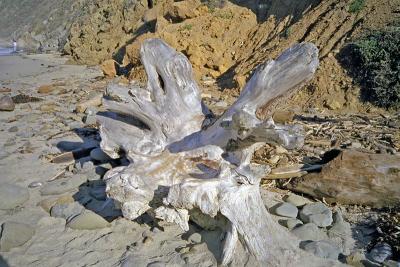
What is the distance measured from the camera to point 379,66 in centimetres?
695

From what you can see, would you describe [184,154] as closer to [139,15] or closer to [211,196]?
[211,196]

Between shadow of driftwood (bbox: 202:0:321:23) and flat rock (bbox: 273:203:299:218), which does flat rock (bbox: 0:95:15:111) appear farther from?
flat rock (bbox: 273:203:299:218)

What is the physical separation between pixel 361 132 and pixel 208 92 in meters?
4.03

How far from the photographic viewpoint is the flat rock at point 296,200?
393 cm

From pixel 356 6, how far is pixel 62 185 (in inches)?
267

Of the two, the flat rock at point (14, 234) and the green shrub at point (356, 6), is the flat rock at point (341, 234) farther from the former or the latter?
the green shrub at point (356, 6)

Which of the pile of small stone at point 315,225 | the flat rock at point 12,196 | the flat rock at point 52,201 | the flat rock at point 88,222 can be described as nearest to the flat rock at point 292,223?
the pile of small stone at point 315,225

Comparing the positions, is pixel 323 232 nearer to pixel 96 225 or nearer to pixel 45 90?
pixel 96 225

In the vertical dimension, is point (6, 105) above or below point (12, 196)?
below

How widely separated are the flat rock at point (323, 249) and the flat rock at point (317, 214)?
12.8 inches

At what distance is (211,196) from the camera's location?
310cm

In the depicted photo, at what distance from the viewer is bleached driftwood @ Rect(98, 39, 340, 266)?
122 inches

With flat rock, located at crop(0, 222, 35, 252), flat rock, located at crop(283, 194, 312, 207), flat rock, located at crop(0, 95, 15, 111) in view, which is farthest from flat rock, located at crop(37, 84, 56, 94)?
flat rock, located at crop(283, 194, 312, 207)

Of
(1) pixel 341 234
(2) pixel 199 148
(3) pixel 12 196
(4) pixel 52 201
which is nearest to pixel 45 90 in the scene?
(3) pixel 12 196
